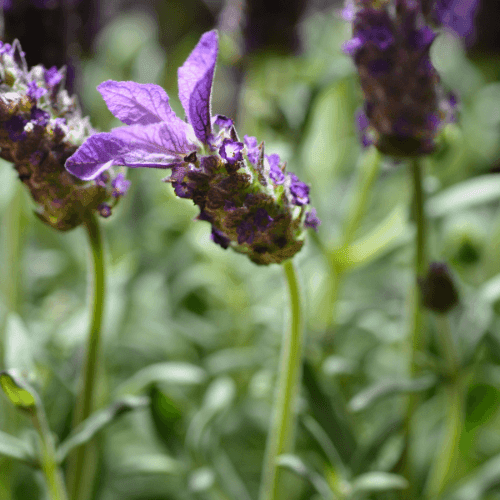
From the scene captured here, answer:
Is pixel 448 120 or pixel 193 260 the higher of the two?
pixel 448 120

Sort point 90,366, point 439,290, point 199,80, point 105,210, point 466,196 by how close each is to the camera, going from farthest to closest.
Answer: point 466,196, point 439,290, point 90,366, point 105,210, point 199,80

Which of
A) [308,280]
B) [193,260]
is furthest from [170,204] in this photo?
[308,280]

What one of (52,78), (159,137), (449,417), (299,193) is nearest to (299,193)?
(299,193)

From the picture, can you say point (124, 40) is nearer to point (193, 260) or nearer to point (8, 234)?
point (193, 260)

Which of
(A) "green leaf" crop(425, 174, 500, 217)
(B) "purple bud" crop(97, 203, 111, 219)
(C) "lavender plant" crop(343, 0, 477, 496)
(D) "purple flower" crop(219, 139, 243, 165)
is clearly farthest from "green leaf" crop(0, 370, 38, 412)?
(A) "green leaf" crop(425, 174, 500, 217)

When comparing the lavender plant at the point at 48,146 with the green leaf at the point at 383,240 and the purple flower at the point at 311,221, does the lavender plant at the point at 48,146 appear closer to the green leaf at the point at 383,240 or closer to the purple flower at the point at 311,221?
the purple flower at the point at 311,221

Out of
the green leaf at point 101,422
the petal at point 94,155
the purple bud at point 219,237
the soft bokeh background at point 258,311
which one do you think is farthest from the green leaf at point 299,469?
the petal at point 94,155

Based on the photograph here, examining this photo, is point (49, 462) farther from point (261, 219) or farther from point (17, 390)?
point (261, 219)
